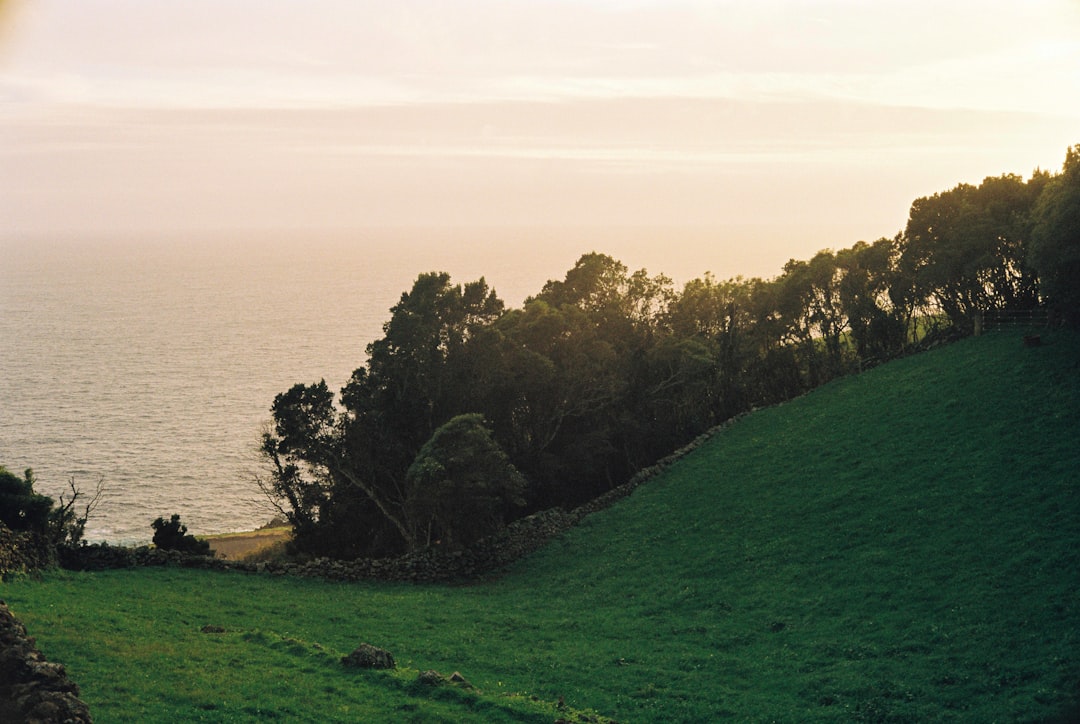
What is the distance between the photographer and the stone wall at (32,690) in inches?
703

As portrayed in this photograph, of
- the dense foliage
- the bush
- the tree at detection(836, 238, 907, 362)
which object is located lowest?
the bush

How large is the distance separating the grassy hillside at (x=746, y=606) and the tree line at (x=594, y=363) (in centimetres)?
677

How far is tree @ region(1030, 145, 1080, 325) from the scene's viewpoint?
45156mm

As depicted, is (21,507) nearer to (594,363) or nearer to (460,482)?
(460,482)

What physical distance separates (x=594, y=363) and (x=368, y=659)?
3770 centimetres

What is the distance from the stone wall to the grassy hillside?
1981 mm

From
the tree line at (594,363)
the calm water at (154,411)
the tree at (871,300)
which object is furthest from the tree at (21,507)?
the tree at (871,300)

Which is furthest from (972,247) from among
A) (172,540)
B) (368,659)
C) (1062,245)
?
(172,540)

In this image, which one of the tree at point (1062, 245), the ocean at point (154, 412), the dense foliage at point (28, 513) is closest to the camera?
the dense foliage at point (28, 513)

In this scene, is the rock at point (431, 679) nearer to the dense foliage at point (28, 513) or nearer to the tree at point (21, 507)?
the dense foliage at point (28, 513)

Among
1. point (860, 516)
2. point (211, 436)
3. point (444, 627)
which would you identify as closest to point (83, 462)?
point (211, 436)

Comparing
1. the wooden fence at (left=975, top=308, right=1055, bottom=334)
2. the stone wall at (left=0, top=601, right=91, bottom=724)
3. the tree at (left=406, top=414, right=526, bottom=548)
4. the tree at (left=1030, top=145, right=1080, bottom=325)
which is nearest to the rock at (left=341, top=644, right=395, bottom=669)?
the stone wall at (left=0, top=601, right=91, bottom=724)

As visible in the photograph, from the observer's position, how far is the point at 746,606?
33250 millimetres

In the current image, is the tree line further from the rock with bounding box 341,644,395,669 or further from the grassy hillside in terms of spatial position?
the rock with bounding box 341,644,395,669
